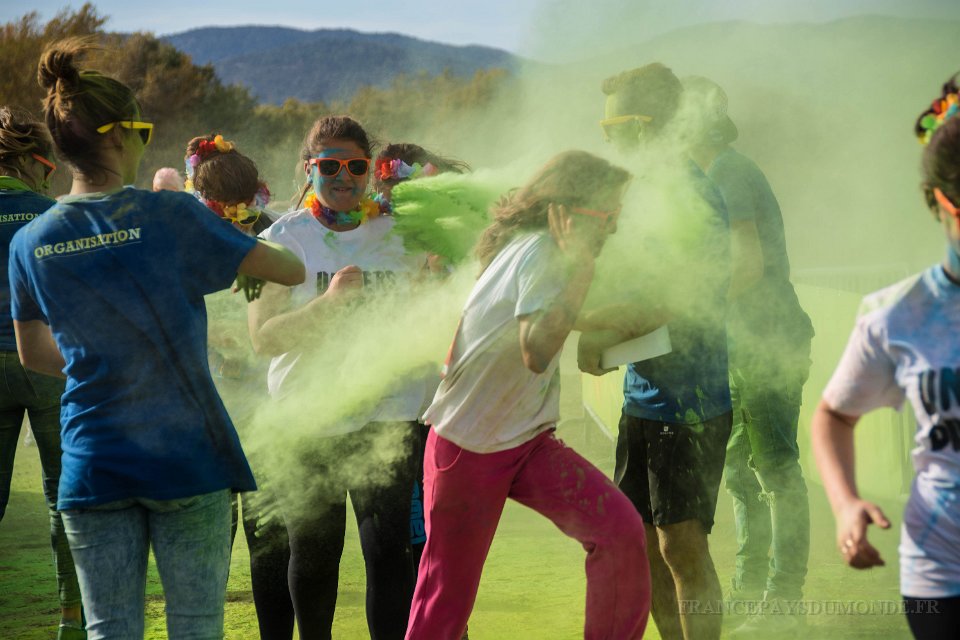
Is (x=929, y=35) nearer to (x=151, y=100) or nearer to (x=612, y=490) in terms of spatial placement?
(x=612, y=490)

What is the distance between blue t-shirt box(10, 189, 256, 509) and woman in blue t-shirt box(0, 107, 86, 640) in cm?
193

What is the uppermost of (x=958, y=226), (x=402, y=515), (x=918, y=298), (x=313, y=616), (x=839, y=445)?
(x=958, y=226)

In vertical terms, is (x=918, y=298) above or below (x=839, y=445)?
above

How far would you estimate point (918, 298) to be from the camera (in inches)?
90.8

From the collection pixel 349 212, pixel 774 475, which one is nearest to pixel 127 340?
pixel 349 212

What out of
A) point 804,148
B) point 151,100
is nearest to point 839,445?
point 804,148

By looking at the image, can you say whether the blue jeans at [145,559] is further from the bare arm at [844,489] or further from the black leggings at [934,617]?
the black leggings at [934,617]

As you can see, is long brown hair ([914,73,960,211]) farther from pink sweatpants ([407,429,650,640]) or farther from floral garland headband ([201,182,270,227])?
floral garland headband ([201,182,270,227])

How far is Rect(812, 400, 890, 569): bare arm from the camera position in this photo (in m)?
2.22

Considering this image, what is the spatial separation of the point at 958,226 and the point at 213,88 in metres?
25.0

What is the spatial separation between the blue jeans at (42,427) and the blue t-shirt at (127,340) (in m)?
1.93

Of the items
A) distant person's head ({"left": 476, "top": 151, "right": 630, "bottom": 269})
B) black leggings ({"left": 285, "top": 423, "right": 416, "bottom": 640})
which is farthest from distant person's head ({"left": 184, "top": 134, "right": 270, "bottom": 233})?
distant person's head ({"left": 476, "top": 151, "right": 630, "bottom": 269})

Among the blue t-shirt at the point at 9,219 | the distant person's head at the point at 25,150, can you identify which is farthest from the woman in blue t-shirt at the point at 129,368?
the distant person's head at the point at 25,150

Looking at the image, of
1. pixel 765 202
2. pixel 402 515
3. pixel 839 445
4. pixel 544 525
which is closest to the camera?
pixel 839 445
